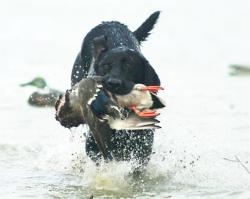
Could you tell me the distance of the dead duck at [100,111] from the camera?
15.2 feet

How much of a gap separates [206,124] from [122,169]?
2.23 metres

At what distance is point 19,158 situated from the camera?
20.6 ft

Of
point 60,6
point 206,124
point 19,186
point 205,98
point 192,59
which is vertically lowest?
point 19,186

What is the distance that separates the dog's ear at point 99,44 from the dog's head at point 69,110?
0.68m

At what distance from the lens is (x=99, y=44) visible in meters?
5.44

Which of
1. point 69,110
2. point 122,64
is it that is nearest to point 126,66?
point 122,64

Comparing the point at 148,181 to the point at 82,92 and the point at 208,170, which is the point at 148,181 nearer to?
the point at 208,170

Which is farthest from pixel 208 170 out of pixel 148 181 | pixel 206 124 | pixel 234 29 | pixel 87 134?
pixel 234 29

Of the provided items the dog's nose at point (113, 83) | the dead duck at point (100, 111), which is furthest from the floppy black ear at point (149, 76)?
the dead duck at point (100, 111)

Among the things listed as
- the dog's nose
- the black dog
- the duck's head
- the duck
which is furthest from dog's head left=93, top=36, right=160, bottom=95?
the duck

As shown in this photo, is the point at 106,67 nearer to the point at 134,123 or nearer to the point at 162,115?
the point at 134,123

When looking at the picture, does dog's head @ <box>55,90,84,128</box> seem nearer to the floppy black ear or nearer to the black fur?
the floppy black ear

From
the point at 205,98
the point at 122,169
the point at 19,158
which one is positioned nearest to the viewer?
the point at 122,169

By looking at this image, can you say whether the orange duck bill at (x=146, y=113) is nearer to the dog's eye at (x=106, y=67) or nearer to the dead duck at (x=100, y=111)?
the dead duck at (x=100, y=111)
